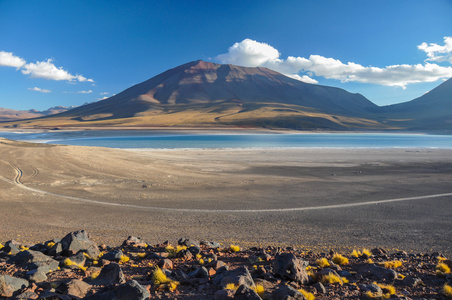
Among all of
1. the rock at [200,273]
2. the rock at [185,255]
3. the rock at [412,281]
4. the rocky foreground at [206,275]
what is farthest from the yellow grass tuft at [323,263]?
the rock at [185,255]

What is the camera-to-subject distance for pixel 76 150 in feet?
115

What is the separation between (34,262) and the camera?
23.0 feet

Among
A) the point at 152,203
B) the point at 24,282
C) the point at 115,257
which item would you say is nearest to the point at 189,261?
the point at 115,257

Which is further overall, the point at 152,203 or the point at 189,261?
the point at 152,203

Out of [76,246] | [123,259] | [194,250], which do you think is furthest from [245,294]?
[76,246]

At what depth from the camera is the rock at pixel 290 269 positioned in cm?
660

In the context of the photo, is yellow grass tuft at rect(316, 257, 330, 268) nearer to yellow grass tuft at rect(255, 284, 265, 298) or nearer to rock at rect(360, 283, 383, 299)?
rock at rect(360, 283, 383, 299)

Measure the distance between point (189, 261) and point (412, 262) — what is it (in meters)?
6.35

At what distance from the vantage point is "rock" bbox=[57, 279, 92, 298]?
565 centimetres

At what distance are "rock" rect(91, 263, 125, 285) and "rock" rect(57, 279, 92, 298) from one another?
0.35 metres

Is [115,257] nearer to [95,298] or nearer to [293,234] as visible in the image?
[95,298]

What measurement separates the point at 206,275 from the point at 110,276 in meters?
2.11

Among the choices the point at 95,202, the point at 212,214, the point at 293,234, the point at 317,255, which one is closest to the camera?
the point at 317,255

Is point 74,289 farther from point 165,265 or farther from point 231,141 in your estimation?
point 231,141
